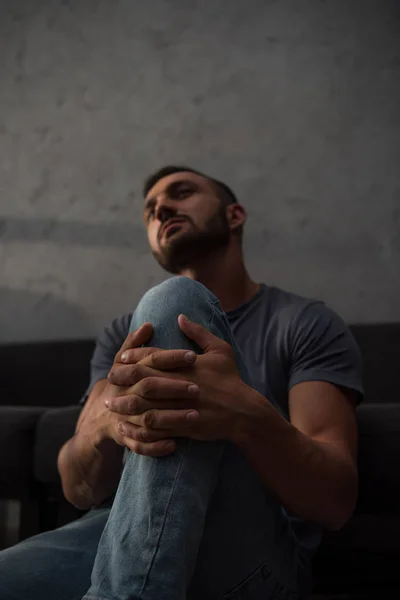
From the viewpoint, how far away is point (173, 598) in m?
0.52

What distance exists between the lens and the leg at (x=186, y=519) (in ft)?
1.77

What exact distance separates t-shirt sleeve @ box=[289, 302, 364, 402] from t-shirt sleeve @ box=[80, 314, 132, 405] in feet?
1.21

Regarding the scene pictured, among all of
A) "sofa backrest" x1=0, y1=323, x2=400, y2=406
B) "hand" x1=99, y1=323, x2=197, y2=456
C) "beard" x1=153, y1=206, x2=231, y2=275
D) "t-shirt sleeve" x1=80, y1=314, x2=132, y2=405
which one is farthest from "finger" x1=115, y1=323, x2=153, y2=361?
"sofa backrest" x1=0, y1=323, x2=400, y2=406

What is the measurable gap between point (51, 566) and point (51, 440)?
507mm

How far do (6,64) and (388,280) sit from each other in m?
1.64

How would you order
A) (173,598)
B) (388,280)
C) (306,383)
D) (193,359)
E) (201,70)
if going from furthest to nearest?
(201,70), (388,280), (306,383), (193,359), (173,598)

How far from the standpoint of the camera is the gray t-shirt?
2.81 feet

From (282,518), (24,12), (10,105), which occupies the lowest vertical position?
(282,518)

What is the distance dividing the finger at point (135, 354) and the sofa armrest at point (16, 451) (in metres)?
0.62

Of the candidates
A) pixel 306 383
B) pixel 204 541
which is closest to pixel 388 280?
pixel 306 383

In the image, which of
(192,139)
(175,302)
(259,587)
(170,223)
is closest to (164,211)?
(170,223)

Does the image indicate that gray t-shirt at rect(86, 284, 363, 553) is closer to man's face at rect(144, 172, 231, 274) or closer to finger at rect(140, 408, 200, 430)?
man's face at rect(144, 172, 231, 274)

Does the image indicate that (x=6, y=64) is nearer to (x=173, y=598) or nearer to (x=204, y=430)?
(x=204, y=430)

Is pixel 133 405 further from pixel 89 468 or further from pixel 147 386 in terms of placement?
pixel 89 468
